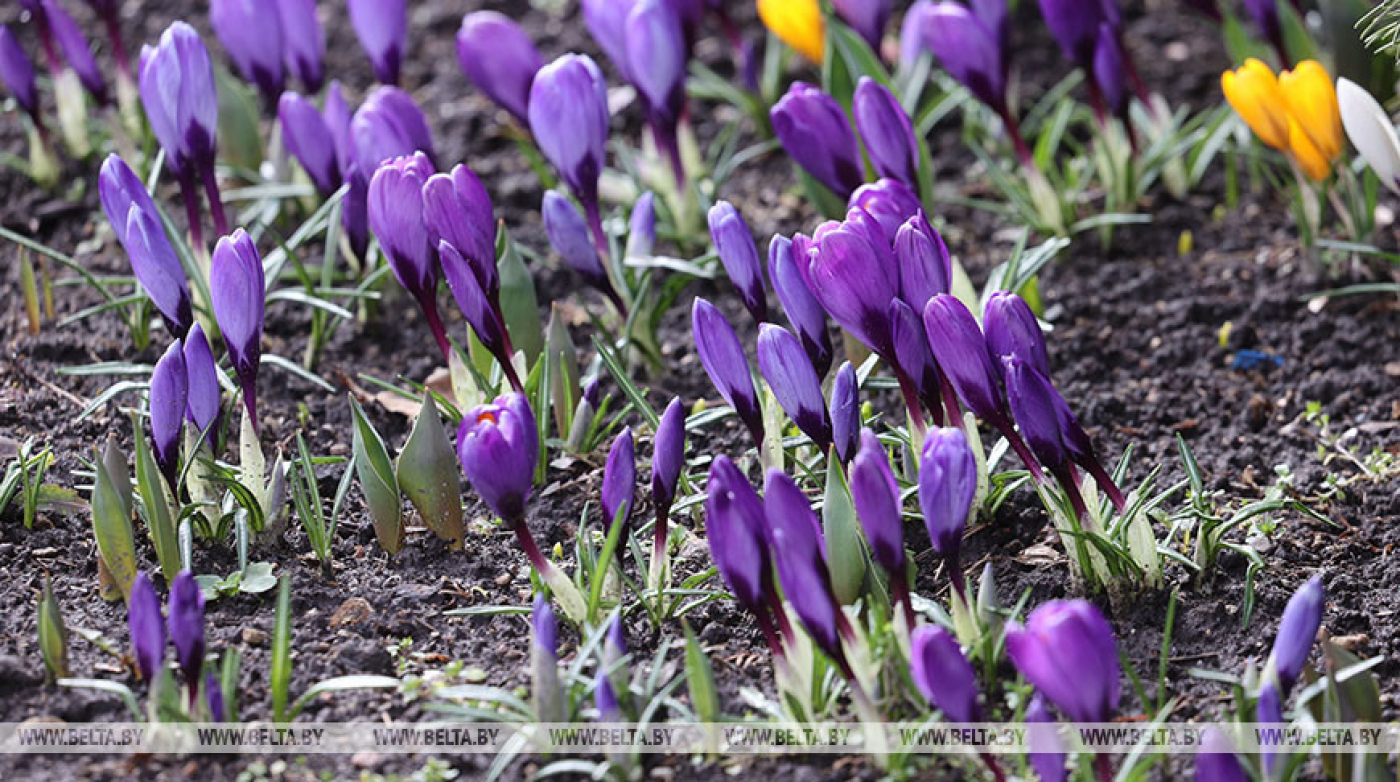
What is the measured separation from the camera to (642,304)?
319cm

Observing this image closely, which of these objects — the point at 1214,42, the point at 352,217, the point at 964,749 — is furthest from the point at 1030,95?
the point at 964,749

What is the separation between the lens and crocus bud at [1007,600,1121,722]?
187cm

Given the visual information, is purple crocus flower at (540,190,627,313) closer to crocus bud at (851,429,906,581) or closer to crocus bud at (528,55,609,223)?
crocus bud at (528,55,609,223)

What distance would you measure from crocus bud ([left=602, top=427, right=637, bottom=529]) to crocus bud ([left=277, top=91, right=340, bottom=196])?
1.25 metres

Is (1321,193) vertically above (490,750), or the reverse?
(1321,193)

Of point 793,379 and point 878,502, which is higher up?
point 793,379

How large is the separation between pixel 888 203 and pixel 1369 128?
89cm

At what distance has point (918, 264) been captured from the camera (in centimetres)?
236

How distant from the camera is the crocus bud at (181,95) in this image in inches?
113

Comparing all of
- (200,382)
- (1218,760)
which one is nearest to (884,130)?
(200,382)

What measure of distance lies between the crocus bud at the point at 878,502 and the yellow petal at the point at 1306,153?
1412 millimetres

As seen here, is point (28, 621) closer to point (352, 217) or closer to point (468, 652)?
point (468, 652)

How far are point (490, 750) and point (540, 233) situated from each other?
1.85 m

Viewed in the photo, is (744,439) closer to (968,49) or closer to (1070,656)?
(968,49)
